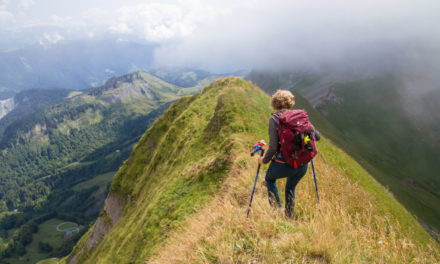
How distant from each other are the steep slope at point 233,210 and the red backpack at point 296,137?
63.0 inches

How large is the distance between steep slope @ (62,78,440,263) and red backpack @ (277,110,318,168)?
160 cm

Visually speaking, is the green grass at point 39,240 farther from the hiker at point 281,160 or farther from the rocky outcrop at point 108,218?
the hiker at point 281,160

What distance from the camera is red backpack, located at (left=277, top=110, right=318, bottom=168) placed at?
18.6 feet

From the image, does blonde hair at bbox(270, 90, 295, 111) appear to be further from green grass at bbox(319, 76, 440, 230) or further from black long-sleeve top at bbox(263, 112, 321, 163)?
green grass at bbox(319, 76, 440, 230)

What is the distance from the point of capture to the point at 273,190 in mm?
6949

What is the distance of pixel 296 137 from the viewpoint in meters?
5.70

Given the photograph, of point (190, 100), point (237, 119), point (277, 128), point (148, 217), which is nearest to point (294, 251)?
point (277, 128)

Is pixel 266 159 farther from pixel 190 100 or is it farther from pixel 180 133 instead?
pixel 190 100

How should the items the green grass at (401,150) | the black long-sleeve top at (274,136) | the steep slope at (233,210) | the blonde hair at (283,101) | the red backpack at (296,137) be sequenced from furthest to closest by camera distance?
the green grass at (401,150) → the blonde hair at (283,101) → the black long-sleeve top at (274,136) → the red backpack at (296,137) → the steep slope at (233,210)

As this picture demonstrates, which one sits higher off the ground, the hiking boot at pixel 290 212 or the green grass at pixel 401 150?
the hiking boot at pixel 290 212

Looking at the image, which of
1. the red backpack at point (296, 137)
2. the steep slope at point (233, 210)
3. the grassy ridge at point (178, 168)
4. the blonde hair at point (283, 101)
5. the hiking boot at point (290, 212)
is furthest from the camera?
the grassy ridge at point (178, 168)

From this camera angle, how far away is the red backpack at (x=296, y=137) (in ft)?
18.6

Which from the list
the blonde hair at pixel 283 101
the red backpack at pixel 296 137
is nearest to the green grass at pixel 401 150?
the blonde hair at pixel 283 101

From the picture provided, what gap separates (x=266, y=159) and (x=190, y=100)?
3098cm
